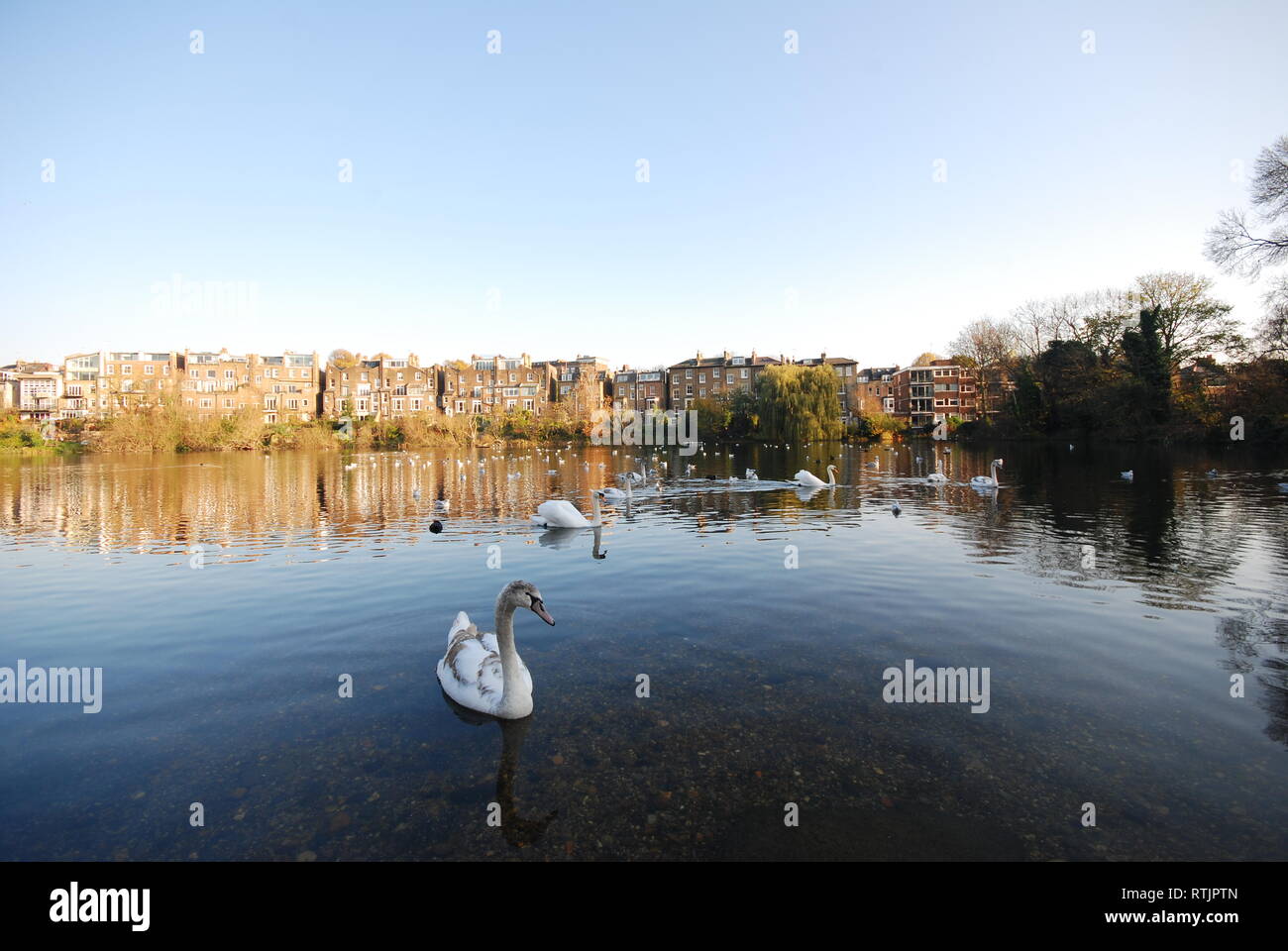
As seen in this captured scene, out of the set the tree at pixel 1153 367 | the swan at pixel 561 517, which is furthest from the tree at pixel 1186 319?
the swan at pixel 561 517

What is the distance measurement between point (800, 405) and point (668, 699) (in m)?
74.0

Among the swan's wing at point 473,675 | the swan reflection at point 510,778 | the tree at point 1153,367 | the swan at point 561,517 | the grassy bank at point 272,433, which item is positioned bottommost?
the swan reflection at point 510,778

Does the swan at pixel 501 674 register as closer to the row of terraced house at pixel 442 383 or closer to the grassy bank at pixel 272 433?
the grassy bank at pixel 272 433

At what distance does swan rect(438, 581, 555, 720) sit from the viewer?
6617 mm

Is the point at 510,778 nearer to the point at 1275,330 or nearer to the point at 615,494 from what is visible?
the point at 615,494

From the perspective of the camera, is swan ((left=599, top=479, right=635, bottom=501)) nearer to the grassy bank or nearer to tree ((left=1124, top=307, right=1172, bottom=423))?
the grassy bank

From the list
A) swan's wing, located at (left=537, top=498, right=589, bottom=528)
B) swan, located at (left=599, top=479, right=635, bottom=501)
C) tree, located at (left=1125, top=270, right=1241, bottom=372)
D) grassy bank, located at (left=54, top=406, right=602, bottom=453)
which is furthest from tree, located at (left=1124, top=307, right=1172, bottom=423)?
grassy bank, located at (left=54, top=406, right=602, bottom=453)

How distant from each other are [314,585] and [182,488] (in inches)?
1000

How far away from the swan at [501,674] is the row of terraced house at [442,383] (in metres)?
90.3

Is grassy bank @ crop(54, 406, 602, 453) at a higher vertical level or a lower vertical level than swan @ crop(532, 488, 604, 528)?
higher

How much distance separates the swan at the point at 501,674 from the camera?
21.7ft

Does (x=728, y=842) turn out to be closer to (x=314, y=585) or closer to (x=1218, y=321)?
(x=314, y=585)

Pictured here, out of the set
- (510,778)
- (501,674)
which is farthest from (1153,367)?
(510,778)

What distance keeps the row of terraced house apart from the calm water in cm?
8270
